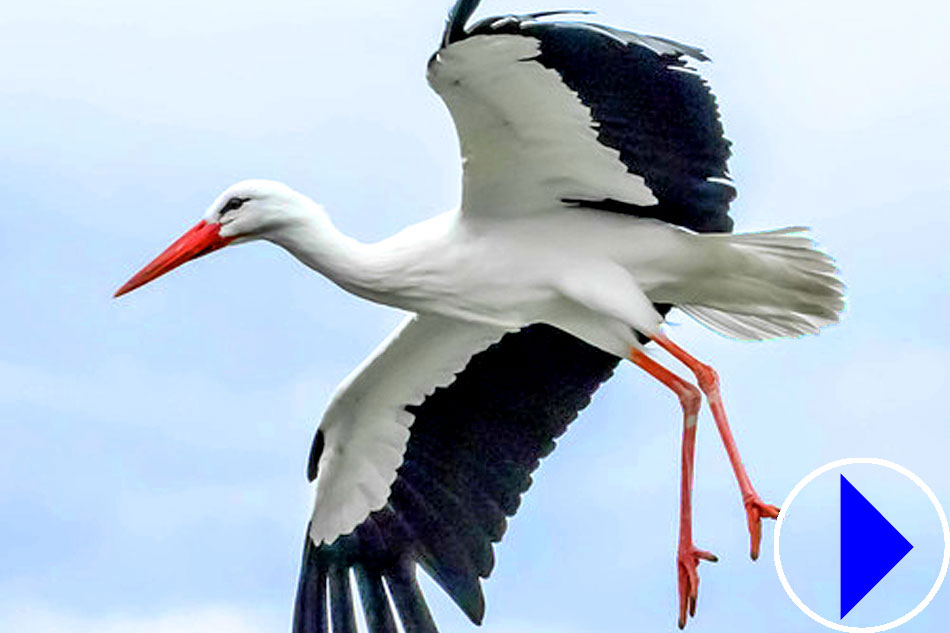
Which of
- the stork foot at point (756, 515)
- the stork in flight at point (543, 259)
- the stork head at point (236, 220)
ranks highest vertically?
the stork head at point (236, 220)

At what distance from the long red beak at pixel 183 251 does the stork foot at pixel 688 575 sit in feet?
7.70

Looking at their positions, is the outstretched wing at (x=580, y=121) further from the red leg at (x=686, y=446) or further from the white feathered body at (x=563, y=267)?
the red leg at (x=686, y=446)

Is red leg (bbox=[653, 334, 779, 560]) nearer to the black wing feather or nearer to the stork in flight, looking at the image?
the stork in flight

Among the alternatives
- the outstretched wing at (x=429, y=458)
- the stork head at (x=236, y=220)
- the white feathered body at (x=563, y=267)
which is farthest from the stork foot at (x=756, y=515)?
the stork head at (x=236, y=220)

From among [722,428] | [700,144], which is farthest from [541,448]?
[700,144]

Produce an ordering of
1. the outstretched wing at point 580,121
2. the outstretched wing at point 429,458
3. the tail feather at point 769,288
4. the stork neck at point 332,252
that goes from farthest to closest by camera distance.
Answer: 1. the outstretched wing at point 429,458
2. the tail feather at point 769,288
3. the stork neck at point 332,252
4. the outstretched wing at point 580,121

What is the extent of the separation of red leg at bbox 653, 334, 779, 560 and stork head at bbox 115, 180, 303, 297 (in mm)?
1662

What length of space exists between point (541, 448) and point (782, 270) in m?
1.71

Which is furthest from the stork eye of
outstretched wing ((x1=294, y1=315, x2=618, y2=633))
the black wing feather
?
the black wing feather

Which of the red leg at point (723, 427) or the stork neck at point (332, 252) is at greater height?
the stork neck at point (332, 252)

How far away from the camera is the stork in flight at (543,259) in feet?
34.7

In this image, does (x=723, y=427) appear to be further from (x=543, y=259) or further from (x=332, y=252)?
(x=332, y=252)

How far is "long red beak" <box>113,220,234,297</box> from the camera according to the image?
37.5ft

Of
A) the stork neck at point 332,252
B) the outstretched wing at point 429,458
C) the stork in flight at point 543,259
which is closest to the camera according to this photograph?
the stork in flight at point 543,259
